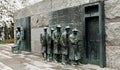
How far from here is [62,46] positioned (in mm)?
10727

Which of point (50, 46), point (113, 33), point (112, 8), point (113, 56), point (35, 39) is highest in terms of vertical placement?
point (112, 8)

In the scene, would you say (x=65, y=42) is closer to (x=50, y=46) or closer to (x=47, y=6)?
(x=50, y=46)

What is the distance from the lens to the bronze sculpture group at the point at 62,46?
33.6 feet

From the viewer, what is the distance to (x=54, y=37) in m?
11.4

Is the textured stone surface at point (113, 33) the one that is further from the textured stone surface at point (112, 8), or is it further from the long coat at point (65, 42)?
the long coat at point (65, 42)

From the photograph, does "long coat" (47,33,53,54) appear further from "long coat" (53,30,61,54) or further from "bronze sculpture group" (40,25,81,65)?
"long coat" (53,30,61,54)

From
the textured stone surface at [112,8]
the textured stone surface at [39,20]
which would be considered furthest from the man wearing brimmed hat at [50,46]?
the textured stone surface at [112,8]

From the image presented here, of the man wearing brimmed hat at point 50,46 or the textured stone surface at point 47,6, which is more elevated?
the textured stone surface at point 47,6

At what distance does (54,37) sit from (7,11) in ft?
83.7

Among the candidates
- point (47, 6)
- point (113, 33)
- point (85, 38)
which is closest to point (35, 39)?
point (47, 6)

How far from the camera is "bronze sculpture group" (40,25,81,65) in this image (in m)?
10.2

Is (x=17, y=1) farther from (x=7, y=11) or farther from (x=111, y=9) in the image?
(x=111, y=9)

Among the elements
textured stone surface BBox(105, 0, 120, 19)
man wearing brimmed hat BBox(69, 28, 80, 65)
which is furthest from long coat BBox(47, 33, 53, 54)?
textured stone surface BBox(105, 0, 120, 19)

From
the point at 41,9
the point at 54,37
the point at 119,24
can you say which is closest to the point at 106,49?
the point at 119,24
